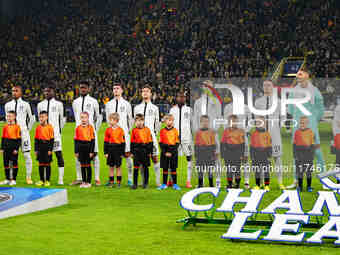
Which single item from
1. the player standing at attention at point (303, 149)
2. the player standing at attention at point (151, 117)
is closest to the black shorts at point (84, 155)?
the player standing at attention at point (151, 117)

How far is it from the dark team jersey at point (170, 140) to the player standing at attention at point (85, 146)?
1332mm

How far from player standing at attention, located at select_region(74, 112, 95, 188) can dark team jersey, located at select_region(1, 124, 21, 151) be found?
1210 mm

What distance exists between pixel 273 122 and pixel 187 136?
6.11ft

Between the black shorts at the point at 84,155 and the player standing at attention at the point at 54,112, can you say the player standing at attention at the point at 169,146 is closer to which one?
the black shorts at the point at 84,155

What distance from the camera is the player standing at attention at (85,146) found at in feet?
37.7

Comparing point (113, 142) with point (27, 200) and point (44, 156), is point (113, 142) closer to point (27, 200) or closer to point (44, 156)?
point (44, 156)

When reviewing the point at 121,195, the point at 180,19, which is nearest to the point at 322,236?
the point at 121,195

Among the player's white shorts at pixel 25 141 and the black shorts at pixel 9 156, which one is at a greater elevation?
the player's white shorts at pixel 25 141

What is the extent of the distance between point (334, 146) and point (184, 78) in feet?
72.1

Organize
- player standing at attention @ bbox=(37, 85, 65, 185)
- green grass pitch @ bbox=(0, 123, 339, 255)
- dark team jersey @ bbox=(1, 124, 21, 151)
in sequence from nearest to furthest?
green grass pitch @ bbox=(0, 123, 339, 255) → dark team jersey @ bbox=(1, 124, 21, 151) → player standing at attention @ bbox=(37, 85, 65, 185)

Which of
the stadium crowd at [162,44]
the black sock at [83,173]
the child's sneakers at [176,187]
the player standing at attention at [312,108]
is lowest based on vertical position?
the child's sneakers at [176,187]

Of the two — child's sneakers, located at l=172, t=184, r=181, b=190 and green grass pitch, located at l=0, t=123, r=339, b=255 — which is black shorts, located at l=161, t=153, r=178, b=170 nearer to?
Result: child's sneakers, located at l=172, t=184, r=181, b=190

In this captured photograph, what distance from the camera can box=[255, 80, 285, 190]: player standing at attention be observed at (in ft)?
33.0

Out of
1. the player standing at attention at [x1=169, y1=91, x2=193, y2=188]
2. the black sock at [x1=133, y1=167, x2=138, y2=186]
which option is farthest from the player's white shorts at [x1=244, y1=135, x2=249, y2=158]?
the black sock at [x1=133, y1=167, x2=138, y2=186]
